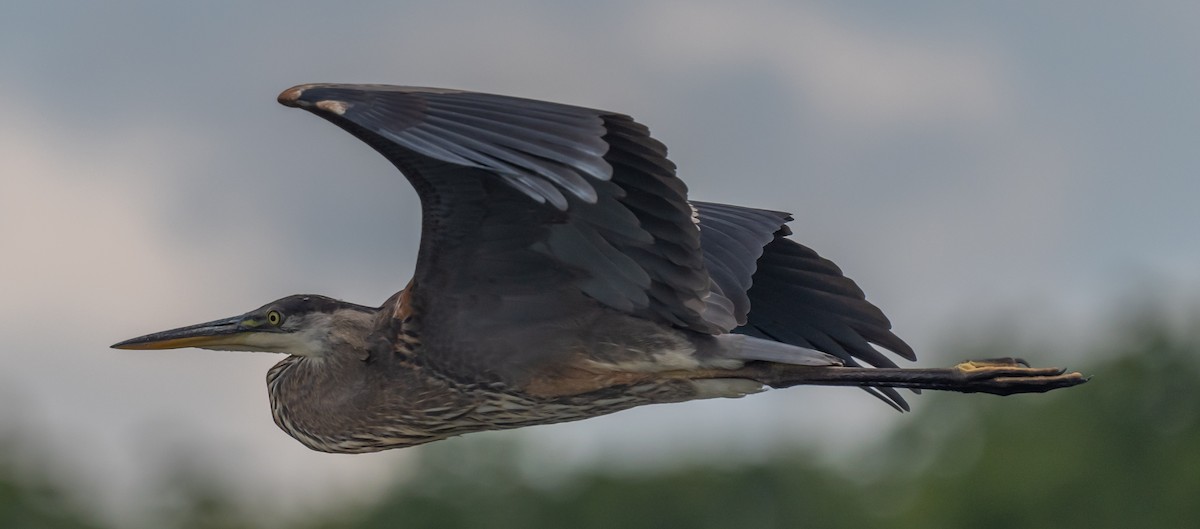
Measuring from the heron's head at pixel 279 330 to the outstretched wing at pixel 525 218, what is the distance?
0.56m

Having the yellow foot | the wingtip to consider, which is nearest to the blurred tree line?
the yellow foot

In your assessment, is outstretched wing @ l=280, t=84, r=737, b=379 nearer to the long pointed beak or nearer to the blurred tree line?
the long pointed beak

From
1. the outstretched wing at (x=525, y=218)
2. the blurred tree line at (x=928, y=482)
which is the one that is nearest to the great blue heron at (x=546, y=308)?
the outstretched wing at (x=525, y=218)

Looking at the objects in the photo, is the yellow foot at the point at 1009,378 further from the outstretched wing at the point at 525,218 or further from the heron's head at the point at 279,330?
the heron's head at the point at 279,330

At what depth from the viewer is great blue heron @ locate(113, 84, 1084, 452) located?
754 cm

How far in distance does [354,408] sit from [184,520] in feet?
111

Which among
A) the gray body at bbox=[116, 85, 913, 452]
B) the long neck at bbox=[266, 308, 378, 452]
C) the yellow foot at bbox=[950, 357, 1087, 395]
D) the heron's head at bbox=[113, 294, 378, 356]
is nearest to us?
the gray body at bbox=[116, 85, 913, 452]

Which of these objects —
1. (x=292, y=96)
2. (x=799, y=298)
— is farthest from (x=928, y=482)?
(x=292, y=96)

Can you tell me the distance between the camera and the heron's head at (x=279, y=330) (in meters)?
9.21

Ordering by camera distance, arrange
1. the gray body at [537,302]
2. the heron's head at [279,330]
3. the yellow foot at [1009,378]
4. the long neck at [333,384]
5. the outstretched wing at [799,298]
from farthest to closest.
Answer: the outstretched wing at [799,298] → the heron's head at [279,330] → the long neck at [333,384] → the yellow foot at [1009,378] → the gray body at [537,302]

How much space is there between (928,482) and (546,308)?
101 feet

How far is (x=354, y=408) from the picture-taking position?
9125 millimetres

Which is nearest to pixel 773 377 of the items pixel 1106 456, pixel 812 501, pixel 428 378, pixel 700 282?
pixel 700 282

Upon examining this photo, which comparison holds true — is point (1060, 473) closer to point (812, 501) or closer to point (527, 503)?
point (812, 501)
